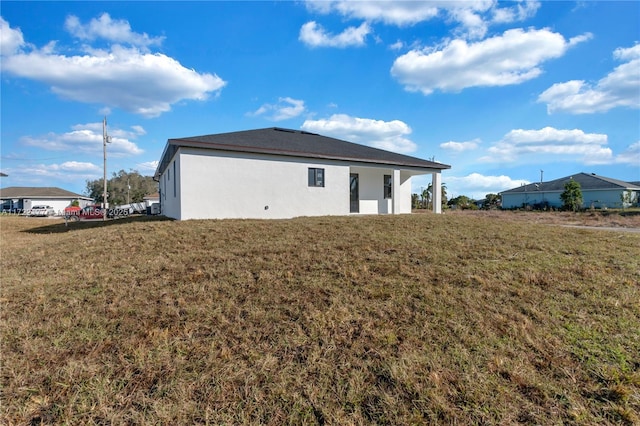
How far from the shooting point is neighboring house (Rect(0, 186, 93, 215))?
127 feet

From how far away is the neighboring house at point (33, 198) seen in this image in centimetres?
3884

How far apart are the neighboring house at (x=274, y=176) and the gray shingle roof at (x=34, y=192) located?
130 ft

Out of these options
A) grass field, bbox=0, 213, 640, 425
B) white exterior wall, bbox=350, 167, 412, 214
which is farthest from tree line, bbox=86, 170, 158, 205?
grass field, bbox=0, 213, 640, 425

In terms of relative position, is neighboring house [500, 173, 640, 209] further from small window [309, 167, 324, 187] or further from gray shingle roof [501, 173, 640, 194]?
small window [309, 167, 324, 187]

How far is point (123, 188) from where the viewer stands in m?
59.1

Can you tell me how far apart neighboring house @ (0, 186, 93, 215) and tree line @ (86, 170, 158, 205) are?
37.4ft

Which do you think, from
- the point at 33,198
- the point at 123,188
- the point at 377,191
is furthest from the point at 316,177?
the point at 123,188

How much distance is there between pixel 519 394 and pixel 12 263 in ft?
33.6

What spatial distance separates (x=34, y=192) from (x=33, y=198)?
8.51 ft

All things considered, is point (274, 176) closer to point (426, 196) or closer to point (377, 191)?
point (377, 191)

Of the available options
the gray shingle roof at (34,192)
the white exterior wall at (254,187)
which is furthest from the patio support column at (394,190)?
the gray shingle roof at (34,192)

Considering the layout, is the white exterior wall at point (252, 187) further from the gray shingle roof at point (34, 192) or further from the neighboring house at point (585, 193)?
the gray shingle roof at point (34, 192)

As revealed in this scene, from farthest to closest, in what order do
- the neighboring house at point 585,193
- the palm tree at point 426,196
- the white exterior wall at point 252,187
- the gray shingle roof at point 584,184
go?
the palm tree at point 426,196, the gray shingle roof at point 584,184, the neighboring house at point 585,193, the white exterior wall at point 252,187

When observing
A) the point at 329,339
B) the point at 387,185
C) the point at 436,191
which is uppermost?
the point at 387,185
